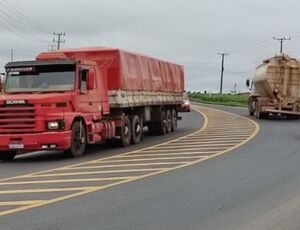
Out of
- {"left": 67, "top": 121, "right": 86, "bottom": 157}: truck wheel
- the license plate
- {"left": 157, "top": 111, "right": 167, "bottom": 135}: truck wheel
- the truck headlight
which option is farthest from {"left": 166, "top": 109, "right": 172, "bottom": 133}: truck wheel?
the license plate

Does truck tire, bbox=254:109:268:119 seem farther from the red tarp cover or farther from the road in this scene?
the road

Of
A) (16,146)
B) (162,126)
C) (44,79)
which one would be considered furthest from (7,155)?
(162,126)

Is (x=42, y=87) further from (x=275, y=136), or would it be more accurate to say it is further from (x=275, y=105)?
(x=275, y=105)

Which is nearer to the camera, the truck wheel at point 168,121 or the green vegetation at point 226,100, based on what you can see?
the truck wheel at point 168,121

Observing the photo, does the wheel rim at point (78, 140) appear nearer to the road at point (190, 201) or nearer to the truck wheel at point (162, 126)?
the road at point (190, 201)

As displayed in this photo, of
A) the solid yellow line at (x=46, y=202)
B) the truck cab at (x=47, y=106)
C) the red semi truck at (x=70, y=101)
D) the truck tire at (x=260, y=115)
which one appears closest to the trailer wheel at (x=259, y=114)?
the truck tire at (x=260, y=115)

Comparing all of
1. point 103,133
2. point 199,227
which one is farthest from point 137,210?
point 103,133

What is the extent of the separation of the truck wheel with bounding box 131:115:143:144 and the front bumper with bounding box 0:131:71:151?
18.5 feet

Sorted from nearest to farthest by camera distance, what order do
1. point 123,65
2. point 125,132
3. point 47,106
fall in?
point 47,106
point 123,65
point 125,132

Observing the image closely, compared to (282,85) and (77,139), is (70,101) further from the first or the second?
(282,85)

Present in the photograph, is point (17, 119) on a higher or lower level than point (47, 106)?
lower

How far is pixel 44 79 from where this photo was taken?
18.2m

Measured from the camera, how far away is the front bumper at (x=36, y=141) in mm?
17109

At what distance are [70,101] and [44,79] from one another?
3.70 feet
